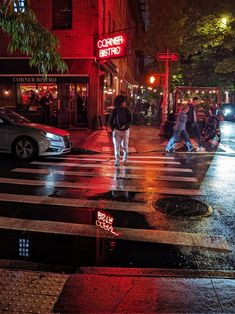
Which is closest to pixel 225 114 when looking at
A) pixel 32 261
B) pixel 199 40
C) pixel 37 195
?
pixel 199 40

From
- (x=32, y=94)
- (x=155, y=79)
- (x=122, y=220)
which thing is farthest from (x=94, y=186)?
(x=32, y=94)

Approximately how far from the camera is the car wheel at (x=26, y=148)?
41.5 ft

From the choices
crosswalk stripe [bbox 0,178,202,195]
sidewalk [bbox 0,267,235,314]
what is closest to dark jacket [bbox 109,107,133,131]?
crosswalk stripe [bbox 0,178,202,195]

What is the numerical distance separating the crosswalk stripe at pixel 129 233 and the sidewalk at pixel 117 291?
1.00m

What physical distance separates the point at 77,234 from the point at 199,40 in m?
25.0

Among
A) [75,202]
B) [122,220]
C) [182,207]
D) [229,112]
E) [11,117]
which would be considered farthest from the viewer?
[229,112]

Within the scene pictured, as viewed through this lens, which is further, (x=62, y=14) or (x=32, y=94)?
(x=32, y=94)

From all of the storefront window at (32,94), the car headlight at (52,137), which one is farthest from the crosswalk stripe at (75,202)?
the storefront window at (32,94)

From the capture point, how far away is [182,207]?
7.41m

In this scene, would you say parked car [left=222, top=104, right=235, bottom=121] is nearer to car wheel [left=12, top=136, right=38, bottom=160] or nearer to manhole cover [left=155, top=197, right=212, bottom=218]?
car wheel [left=12, top=136, right=38, bottom=160]

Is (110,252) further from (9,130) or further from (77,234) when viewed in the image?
(9,130)

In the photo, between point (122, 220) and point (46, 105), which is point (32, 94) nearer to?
Answer: point (46, 105)

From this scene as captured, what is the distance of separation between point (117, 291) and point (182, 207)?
352cm

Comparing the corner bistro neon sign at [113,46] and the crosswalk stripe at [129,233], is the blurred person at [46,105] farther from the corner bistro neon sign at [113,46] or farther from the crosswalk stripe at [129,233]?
the crosswalk stripe at [129,233]
